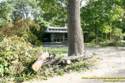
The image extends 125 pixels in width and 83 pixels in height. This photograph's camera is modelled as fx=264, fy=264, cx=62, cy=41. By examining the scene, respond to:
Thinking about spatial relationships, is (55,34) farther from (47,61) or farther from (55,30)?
(47,61)

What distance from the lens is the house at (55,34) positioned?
54594 millimetres

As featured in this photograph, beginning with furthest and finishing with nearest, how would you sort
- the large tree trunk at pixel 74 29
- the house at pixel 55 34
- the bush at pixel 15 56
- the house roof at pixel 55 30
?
the house at pixel 55 34
the house roof at pixel 55 30
the large tree trunk at pixel 74 29
the bush at pixel 15 56

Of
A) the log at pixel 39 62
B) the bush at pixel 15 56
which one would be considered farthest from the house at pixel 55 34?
the log at pixel 39 62

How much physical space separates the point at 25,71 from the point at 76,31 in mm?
4773

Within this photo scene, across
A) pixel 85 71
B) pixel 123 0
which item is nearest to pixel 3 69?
pixel 85 71

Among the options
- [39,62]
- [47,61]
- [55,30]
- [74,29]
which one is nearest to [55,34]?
[55,30]

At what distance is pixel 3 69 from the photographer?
949 cm

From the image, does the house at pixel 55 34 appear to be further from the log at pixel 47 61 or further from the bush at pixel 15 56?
the bush at pixel 15 56

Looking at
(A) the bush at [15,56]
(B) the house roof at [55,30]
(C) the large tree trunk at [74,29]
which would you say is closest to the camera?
(A) the bush at [15,56]

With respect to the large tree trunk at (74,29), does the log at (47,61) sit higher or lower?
lower

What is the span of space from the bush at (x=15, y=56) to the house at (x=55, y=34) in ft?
141

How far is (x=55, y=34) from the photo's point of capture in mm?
56656

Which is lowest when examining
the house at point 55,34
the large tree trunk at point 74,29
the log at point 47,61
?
the house at point 55,34

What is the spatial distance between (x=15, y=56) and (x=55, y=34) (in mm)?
46734
